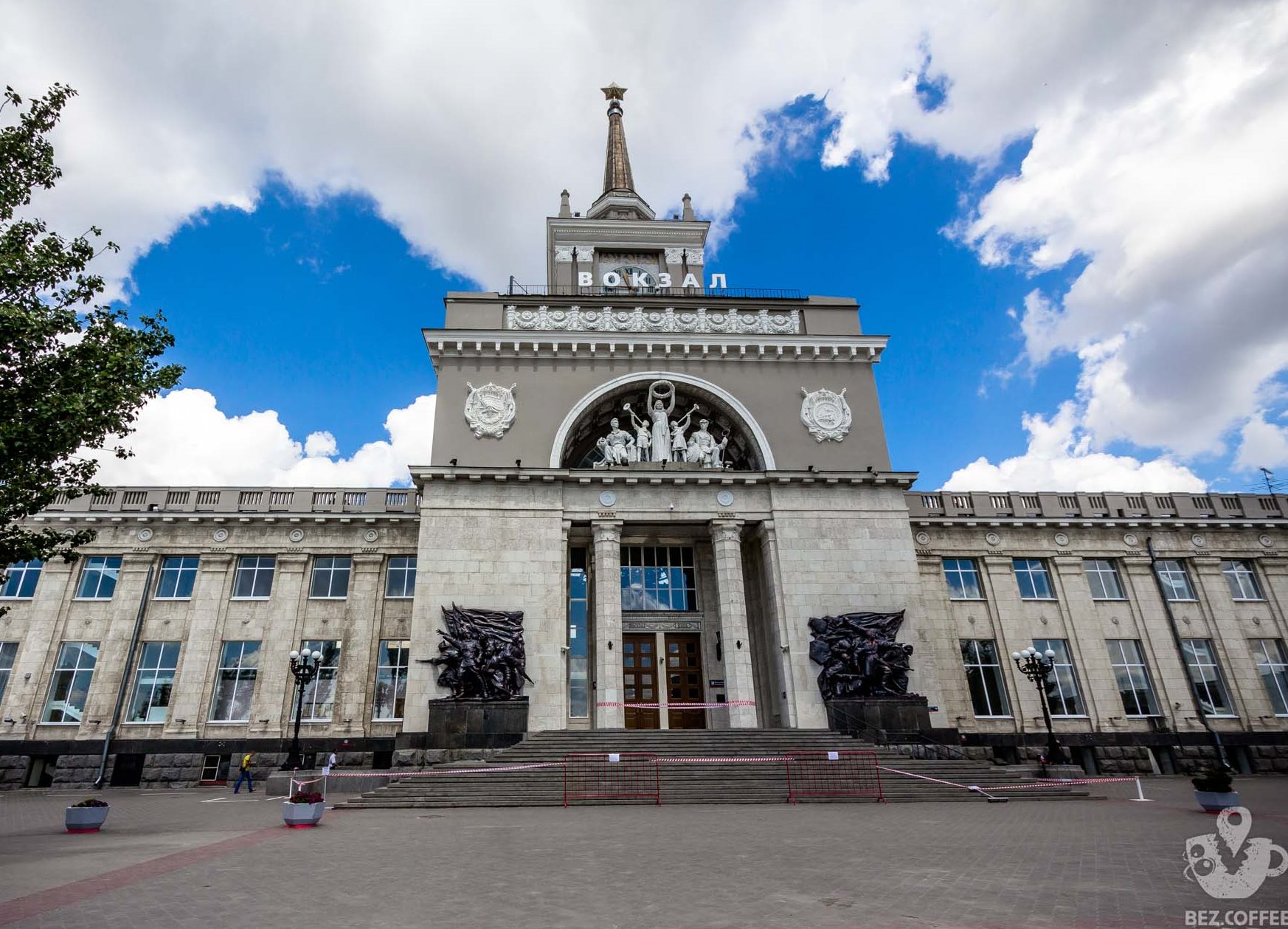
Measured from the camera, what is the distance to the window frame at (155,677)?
2625cm

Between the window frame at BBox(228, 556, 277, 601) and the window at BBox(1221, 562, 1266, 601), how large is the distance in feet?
133

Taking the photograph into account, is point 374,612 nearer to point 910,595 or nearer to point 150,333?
point 150,333

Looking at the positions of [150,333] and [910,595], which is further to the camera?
[910,595]

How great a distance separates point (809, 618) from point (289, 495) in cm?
2240

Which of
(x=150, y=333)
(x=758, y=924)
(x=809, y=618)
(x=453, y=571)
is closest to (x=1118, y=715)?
(x=809, y=618)

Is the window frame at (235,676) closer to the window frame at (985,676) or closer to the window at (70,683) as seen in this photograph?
the window at (70,683)

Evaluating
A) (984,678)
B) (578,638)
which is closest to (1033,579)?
(984,678)

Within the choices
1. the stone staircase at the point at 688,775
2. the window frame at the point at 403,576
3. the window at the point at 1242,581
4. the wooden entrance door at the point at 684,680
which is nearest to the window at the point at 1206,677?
the window at the point at 1242,581

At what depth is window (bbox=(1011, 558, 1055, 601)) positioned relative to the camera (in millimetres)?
29469

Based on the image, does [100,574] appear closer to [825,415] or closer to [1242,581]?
[825,415]

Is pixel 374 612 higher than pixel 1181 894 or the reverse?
higher

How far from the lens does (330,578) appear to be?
2869 centimetres

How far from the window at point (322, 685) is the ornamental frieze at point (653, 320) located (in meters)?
14.9

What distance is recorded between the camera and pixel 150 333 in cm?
1305
